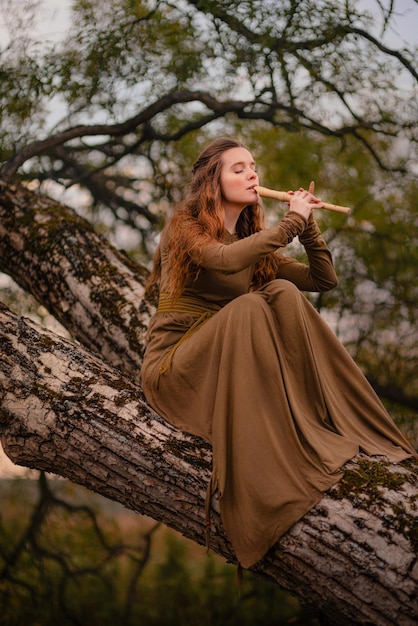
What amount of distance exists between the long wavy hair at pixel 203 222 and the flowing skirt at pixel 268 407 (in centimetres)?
31

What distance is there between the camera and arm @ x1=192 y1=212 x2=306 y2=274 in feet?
8.67

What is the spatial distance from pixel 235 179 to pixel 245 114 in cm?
209

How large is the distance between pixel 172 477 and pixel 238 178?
1.35 meters

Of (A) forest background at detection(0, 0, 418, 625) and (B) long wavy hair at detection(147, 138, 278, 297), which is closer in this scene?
(B) long wavy hair at detection(147, 138, 278, 297)

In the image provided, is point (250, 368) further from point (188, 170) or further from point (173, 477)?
point (188, 170)

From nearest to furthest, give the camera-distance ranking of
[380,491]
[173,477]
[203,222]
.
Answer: [380,491]
[173,477]
[203,222]

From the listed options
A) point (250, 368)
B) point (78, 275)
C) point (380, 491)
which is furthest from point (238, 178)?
point (380, 491)

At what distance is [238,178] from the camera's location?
3.03 m

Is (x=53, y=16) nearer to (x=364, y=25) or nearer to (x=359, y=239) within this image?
(x=364, y=25)

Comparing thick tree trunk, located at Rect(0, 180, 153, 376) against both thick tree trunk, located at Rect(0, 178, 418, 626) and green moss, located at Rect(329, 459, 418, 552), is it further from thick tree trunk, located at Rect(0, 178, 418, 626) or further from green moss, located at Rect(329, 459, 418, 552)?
green moss, located at Rect(329, 459, 418, 552)

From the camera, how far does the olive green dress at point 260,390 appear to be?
2359mm

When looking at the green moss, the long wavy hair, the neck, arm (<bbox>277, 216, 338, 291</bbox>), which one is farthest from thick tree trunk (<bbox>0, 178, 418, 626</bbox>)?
arm (<bbox>277, 216, 338, 291</bbox>)

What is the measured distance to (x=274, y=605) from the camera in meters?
6.09

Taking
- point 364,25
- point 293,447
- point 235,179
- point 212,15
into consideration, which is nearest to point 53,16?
→ point 212,15
